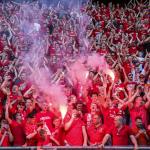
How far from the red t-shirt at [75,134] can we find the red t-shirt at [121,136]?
476mm

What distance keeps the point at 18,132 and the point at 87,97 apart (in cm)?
175

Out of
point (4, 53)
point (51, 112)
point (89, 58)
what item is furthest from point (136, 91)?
point (4, 53)

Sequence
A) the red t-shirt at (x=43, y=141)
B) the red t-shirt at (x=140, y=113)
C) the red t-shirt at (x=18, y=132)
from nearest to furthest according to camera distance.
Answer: the red t-shirt at (x=43, y=141)
the red t-shirt at (x=18, y=132)
the red t-shirt at (x=140, y=113)

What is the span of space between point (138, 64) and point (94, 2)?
9.80 metres

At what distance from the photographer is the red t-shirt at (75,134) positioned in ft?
24.4

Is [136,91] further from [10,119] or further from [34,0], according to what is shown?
[34,0]

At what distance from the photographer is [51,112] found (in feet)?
26.3

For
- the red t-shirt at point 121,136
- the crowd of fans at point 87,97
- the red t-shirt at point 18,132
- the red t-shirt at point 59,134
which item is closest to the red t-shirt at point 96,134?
the crowd of fans at point 87,97

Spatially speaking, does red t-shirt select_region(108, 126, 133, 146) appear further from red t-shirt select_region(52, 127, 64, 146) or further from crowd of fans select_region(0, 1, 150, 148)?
red t-shirt select_region(52, 127, 64, 146)

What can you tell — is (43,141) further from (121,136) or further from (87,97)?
(87,97)

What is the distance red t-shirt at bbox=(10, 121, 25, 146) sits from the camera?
7723mm

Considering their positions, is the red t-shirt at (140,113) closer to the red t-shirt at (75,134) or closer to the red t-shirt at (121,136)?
the red t-shirt at (121,136)

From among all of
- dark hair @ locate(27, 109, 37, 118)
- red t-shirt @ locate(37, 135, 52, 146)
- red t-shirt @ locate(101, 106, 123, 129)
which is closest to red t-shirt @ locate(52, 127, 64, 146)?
red t-shirt @ locate(37, 135, 52, 146)

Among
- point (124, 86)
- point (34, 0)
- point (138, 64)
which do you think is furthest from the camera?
point (34, 0)
